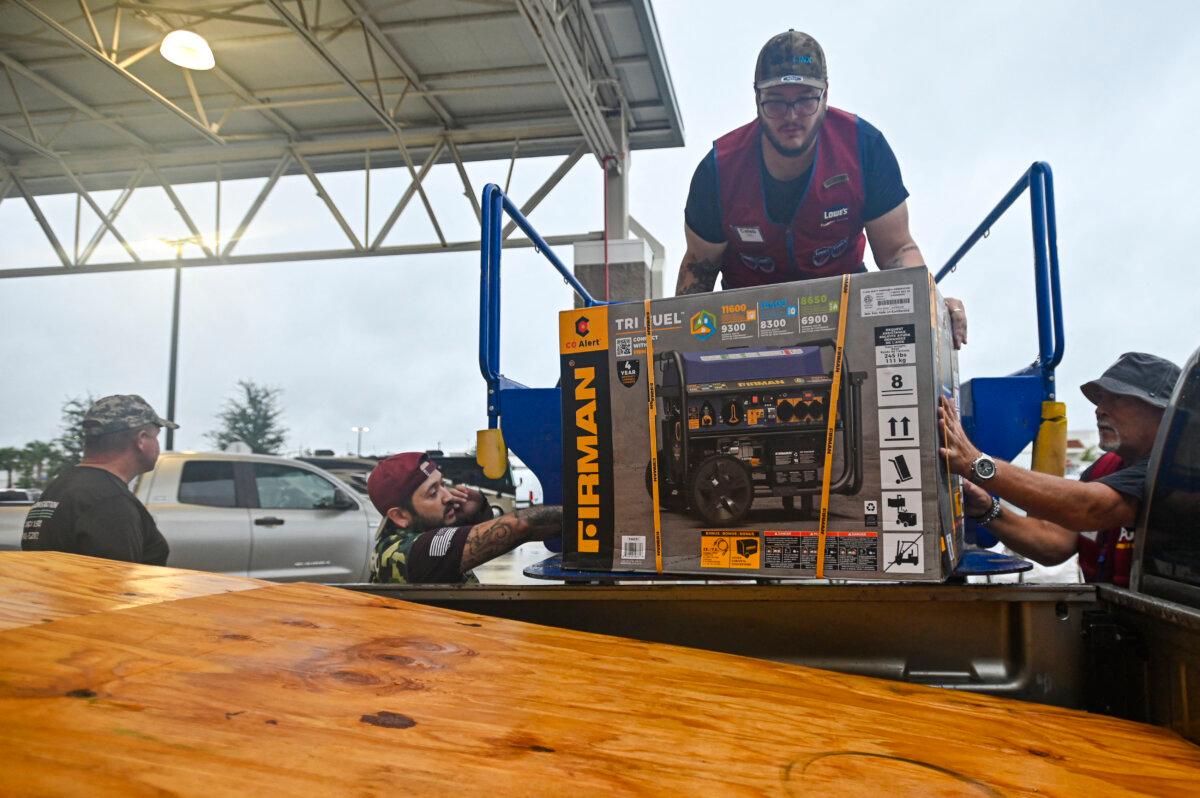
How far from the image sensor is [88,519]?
4062mm

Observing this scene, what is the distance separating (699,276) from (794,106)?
77 cm

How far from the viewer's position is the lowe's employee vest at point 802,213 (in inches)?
116

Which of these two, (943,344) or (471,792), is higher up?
(943,344)

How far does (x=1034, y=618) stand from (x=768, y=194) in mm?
1852

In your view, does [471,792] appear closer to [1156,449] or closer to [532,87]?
[1156,449]

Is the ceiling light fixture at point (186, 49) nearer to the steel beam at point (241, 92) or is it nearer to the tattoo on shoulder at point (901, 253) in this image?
the steel beam at point (241, 92)

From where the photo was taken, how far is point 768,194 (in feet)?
9.96

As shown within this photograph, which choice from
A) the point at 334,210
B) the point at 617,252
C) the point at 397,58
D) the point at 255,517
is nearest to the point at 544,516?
the point at 255,517

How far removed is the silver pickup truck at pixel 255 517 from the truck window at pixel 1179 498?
21.0 feet

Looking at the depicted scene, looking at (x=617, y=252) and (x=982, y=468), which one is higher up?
(x=617, y=252)

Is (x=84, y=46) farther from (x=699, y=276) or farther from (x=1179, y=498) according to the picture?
(x=1179, y=498)

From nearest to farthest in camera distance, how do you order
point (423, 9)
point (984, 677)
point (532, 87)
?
point (984, 677) → point (423, 9) → point (532, 87)

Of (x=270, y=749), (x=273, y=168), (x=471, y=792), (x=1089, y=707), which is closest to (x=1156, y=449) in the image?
(x=1089, y=707)

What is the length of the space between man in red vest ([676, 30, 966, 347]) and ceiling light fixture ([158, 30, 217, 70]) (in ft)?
19.3
